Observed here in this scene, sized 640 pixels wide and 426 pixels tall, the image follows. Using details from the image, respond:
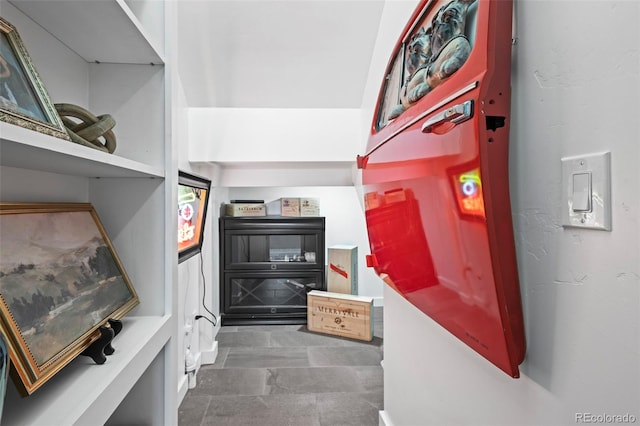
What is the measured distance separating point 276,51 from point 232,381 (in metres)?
2.29

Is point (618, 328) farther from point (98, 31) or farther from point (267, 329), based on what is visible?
A: point (267, 329)

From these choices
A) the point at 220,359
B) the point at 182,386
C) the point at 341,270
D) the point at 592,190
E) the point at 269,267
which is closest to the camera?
the point at 592,190

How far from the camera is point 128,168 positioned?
0.80 meters

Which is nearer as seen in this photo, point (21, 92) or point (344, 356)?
point (21, 92)

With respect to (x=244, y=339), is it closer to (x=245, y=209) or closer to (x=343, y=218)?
(x=245, y=209)

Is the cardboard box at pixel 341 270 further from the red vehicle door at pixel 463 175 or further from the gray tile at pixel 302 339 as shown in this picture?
the red vehicle door at pixel 463 175

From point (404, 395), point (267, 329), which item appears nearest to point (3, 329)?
point (404, 395)

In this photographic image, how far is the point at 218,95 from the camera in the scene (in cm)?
232

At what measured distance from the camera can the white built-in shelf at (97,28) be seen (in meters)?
0.73

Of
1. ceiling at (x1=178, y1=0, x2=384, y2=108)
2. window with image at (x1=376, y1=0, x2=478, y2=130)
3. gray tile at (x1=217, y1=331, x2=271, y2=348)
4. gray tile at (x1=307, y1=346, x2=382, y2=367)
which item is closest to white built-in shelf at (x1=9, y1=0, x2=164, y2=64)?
window with image at (x1=376, y1=0, x2=478, y2=130)

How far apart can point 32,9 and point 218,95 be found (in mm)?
1632

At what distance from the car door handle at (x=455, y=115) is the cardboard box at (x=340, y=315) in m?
2.65

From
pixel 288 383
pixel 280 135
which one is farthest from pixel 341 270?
pixel 280 135

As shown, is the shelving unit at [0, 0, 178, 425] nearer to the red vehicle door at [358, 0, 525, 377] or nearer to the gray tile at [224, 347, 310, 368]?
the red vehicle door at [358, 0, 525, 377]
